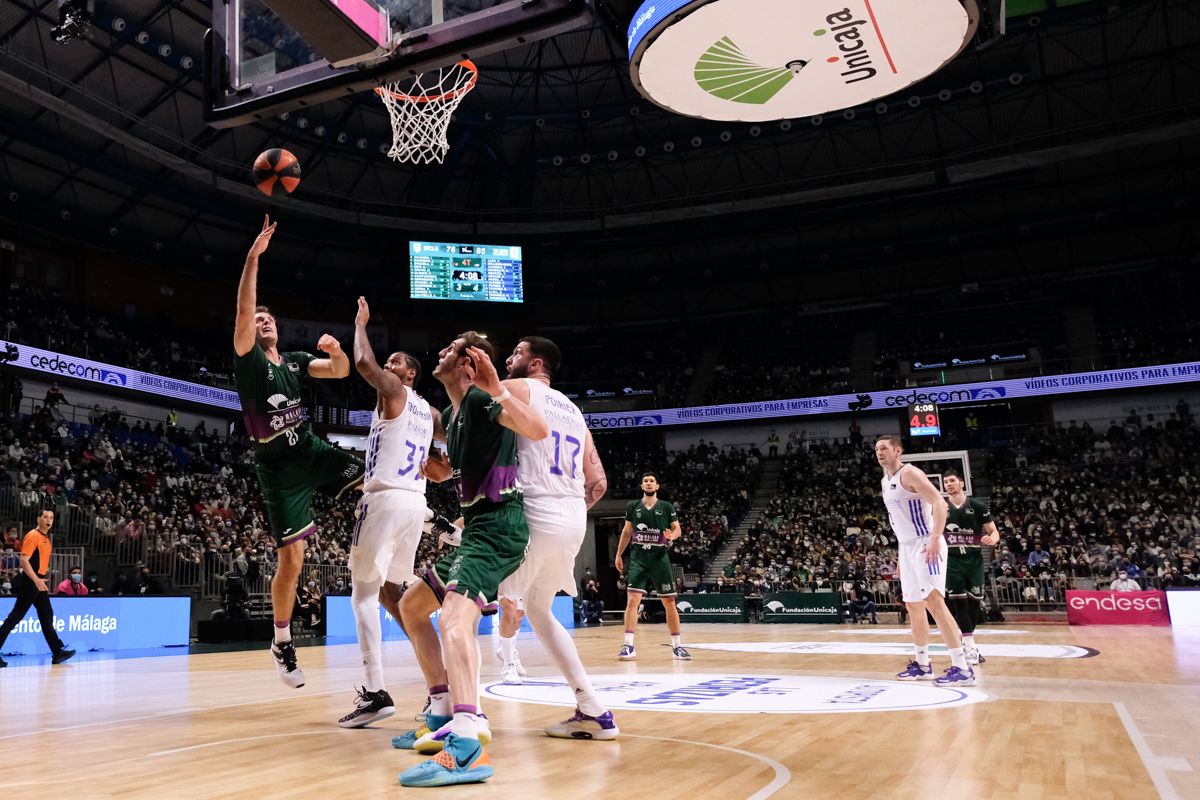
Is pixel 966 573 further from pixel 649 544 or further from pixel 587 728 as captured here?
pixel 587 728

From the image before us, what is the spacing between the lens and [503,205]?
107 feet

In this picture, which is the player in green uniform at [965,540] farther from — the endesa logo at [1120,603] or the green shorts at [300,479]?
the endesa logo at [1120,603]

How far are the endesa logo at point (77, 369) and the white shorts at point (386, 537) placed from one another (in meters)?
22.1

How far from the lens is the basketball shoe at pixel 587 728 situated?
4777mm

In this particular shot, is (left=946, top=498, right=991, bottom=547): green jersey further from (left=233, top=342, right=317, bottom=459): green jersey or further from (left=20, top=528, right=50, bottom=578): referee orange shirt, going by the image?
(left=20, top=528, right=50, bottom=578): referee orange shirt

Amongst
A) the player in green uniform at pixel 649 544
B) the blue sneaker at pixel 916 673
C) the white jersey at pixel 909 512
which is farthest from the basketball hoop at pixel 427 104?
the blue sneaker at pixel 916 673

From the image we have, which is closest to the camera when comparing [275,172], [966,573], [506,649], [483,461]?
[483,461]

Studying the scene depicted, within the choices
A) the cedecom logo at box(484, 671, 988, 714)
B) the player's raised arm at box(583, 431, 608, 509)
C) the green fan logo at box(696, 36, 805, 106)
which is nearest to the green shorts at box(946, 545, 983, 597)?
the cedecom logo at box(484, 671, 988, 714)

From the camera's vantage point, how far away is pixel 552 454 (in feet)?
16.0

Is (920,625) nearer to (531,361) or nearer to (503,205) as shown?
(531,361)

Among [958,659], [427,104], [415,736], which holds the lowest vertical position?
[958,659]

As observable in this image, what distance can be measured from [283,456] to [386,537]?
3.31 ft

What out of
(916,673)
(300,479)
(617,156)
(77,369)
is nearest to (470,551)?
(300,479)

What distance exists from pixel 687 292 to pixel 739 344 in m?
3.21
